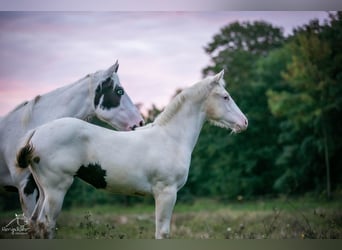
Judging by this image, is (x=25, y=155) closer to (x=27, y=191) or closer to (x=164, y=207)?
(x=27, y=191)

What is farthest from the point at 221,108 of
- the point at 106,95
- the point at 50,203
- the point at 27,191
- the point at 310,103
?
the point at 310,103

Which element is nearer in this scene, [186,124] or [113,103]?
[186,124]

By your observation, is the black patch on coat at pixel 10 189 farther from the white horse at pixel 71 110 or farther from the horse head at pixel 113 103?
Result: the horse head at pixel 113 103

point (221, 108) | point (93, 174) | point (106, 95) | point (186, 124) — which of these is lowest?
point (93, 174)

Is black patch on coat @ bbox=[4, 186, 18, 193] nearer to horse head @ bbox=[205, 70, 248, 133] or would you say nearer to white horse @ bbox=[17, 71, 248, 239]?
white horse @ bbox=[17, 71, 248, 239]

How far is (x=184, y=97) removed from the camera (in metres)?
4.84

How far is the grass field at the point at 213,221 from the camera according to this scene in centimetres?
628

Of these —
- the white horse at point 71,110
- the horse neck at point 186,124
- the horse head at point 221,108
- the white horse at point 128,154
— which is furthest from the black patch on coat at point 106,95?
the horse head at point 221,108

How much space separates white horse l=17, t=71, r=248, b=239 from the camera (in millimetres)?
4293

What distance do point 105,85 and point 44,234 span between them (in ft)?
5.53

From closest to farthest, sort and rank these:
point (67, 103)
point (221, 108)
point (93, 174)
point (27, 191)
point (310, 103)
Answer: point (93, 174)
point (27, 191)
point (221, 108)
point (67, 103)
point (310, 103)

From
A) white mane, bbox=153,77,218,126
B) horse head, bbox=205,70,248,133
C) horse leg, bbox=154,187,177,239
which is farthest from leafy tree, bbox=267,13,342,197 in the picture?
horse leg, bbox=154,187,177,239

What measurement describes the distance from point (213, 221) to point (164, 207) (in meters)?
5.72

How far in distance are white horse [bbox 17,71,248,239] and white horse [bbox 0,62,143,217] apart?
1.88 feet
